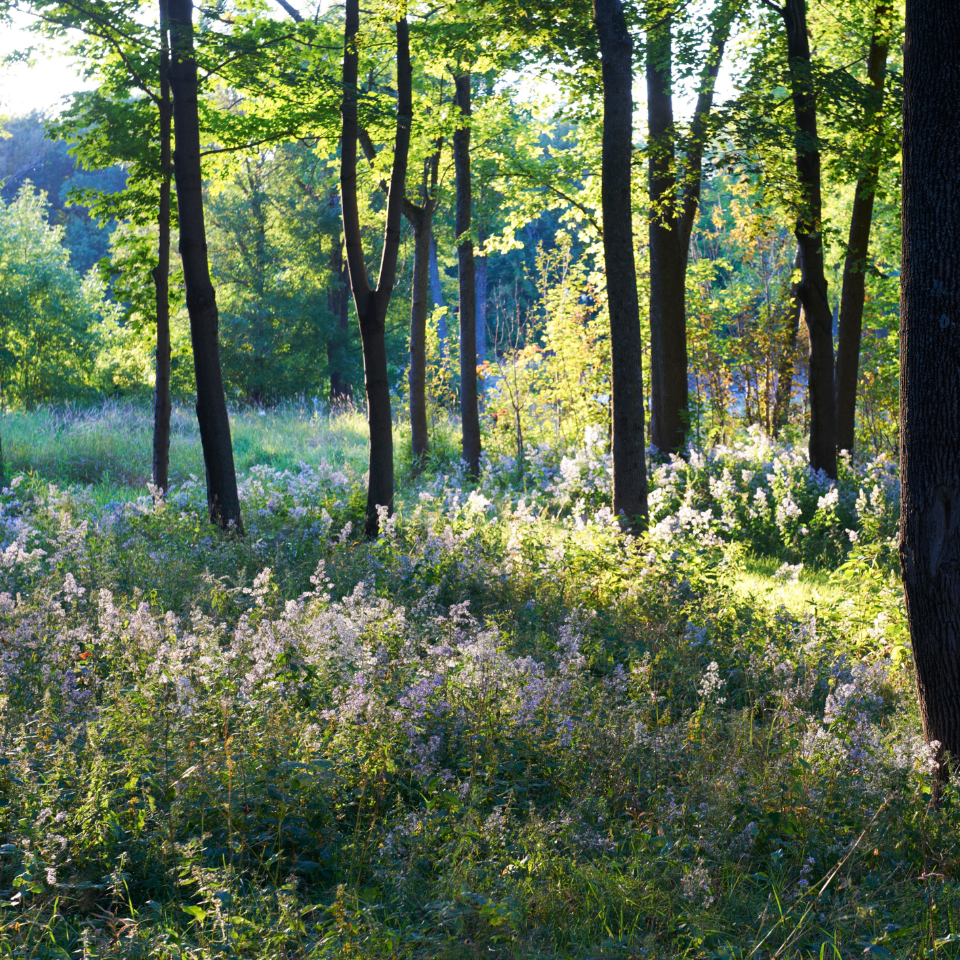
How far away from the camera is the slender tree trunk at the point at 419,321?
16.8 metres

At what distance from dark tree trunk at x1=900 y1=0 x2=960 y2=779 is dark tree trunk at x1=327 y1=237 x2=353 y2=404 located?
2968 centimetres

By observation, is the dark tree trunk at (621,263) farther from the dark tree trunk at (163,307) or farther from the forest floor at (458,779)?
the dark tree trunk at (163,307)

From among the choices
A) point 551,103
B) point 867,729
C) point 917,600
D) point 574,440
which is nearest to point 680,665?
point 867,729

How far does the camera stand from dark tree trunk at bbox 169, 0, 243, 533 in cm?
991

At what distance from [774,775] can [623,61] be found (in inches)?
279

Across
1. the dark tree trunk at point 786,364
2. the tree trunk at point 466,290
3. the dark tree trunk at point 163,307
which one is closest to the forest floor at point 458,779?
the dark tree trunk at point 163,307

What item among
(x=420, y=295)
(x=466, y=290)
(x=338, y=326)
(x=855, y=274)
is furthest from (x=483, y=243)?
(x=855, y=274)

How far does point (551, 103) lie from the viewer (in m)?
14.1

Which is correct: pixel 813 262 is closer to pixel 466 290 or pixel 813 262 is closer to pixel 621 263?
pixel 621 263

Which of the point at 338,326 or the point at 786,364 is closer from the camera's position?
the point at 786,364

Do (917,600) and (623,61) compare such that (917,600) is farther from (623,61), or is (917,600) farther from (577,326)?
(577,326)

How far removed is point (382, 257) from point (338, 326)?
2431cm

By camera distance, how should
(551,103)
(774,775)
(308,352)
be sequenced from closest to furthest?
(774,775)
(551,103)
(308,352)

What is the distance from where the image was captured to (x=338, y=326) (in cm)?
3425
